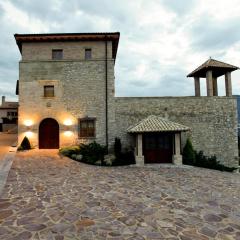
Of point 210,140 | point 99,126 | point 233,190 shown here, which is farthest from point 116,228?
point 210,140

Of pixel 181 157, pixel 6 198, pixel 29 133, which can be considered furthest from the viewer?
pixel 29 133

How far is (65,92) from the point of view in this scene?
18.6 metres

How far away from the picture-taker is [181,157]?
651 inches

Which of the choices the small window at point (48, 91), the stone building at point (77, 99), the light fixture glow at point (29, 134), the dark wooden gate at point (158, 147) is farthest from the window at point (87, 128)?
the dark wooden gate at point (158, 147)

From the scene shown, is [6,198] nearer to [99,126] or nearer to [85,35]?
[99,126]

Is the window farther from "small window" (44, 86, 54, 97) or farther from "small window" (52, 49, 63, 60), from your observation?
"small window" (52, 49, 63, 60)

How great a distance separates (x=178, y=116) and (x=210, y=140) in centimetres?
334

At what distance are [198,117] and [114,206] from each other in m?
13.9

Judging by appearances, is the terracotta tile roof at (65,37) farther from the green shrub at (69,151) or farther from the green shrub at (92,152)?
the green shrub at (69,151)

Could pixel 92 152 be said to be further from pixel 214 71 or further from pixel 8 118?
pixel 8 118

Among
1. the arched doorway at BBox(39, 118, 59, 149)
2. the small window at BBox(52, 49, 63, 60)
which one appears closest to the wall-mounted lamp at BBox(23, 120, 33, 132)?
the arched doorway at BBox(39, 118, 59, 149)

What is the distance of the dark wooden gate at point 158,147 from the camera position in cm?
1716

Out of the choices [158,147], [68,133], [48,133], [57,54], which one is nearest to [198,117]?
[158,147]

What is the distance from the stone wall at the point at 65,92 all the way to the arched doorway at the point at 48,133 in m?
0.38
